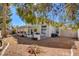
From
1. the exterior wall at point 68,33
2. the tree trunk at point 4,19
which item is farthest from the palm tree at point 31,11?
the exterior wall at point 68,33

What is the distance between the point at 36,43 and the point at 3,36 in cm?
33

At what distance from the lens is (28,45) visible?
6.04 feet

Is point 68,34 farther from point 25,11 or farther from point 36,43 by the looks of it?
point 25,11

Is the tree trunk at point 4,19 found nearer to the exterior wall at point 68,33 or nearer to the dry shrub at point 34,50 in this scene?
the dry shrub at point 34,50

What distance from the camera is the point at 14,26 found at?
1830mm

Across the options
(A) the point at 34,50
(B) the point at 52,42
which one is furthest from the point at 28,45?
(B) the point at 52,42

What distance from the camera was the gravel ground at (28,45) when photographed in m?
1.82

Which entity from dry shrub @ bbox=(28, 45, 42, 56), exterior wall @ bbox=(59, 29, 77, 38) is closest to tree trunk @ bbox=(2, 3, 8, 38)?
dry shrub @ bbox=(28, 45, 42, 56)

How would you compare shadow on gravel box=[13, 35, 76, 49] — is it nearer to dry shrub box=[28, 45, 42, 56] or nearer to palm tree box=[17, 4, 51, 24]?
dry shrub box=[28, 45, 42, 56]

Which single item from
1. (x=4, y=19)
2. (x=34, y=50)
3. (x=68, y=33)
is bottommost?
(x=34, y=50)

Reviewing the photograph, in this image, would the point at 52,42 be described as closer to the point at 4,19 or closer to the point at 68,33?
the point at 68,33

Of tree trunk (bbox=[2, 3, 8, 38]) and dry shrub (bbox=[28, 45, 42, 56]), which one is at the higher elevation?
tree trunk (bbox=[2, 3, 8, 38])

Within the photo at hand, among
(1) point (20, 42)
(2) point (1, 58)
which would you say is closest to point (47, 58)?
(1) point (20, 42)

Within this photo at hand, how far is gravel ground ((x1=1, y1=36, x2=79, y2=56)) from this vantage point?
1821mm
